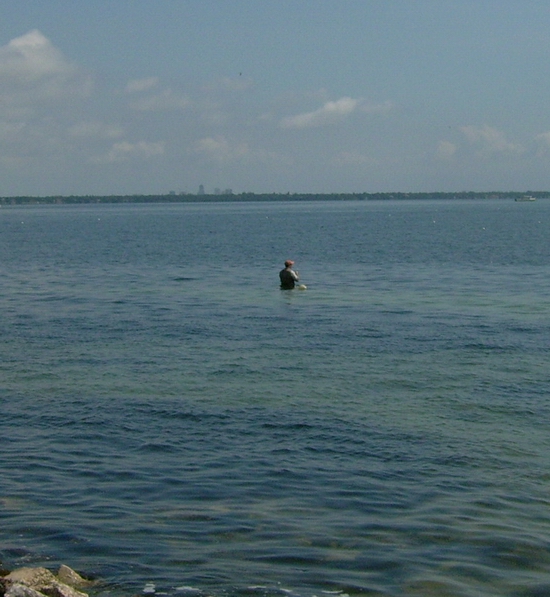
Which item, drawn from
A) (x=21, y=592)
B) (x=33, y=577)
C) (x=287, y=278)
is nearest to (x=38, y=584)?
(x=33, y=577)

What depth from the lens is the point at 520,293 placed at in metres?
43.2

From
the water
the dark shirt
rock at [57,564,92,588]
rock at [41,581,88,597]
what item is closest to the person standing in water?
the dark shirt

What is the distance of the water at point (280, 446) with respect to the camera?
12.7 meters

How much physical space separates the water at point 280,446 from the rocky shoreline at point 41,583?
0.40m

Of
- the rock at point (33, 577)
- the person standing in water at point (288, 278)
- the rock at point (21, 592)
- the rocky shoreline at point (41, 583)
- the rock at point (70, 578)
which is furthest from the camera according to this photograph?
the person standing in water at point (288, 278)

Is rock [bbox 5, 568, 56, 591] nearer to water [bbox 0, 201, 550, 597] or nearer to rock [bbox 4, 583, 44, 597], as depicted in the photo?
rock [bbox 4, 583, 44, 597]

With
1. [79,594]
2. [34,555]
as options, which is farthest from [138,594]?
[34,555]

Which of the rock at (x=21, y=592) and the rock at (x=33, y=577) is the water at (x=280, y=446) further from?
the rock at (x=21, y=592)

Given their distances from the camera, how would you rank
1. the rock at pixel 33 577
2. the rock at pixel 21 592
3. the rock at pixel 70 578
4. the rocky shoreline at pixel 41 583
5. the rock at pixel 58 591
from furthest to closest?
the rock at pixel 70 578, the rock at pixel 33 577, the rock at pixel 58 591, the rocky shoreline at pixel 41 583, the rock at pixel 21 592

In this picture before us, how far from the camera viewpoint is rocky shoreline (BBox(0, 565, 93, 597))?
34.3ft

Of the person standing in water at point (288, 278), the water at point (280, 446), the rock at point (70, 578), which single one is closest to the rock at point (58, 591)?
the rock at point (70, 578)

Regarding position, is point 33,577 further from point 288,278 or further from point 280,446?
point 288,278

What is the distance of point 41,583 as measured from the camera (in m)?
11.0

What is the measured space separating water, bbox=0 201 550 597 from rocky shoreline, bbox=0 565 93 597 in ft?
1.31
